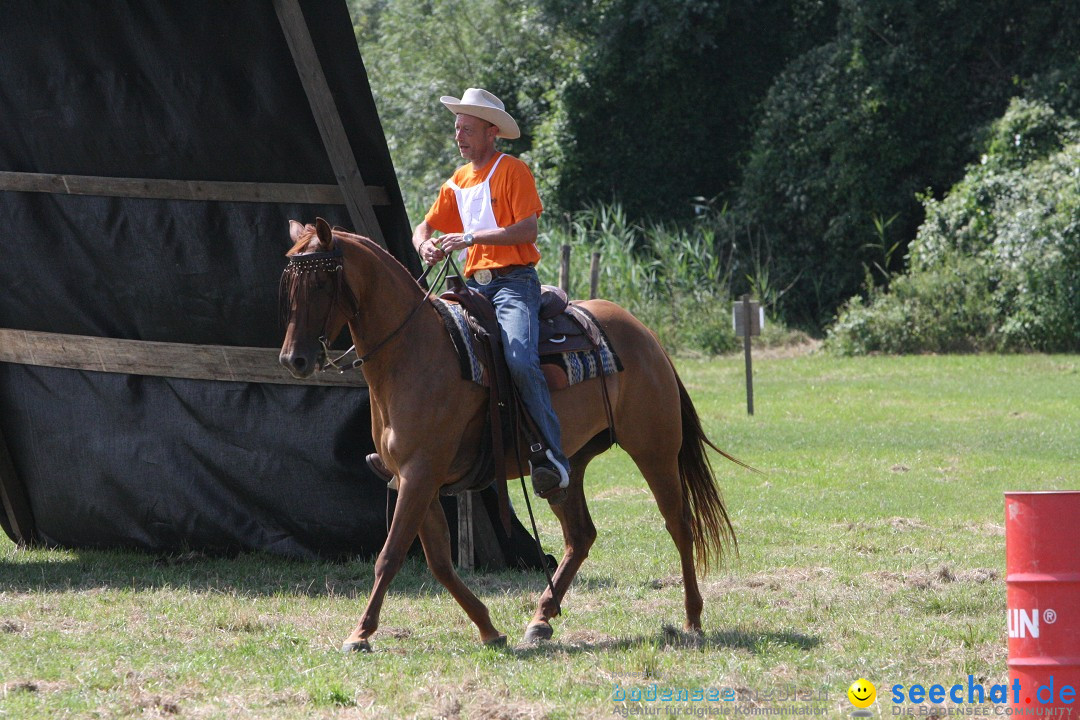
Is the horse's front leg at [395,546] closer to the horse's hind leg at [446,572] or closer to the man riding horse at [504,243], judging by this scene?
the horse's hind leg at [446,572]

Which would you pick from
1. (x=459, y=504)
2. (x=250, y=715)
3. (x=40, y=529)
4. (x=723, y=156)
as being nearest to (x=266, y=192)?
(x=459, y=504)

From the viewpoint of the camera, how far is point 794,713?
5.12 meters

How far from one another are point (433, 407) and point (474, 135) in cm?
148

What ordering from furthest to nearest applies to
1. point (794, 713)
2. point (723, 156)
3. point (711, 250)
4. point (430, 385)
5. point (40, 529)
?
point (723, 156), point (711, 250), point (40, 529), point (430, 385), point (794, 713)

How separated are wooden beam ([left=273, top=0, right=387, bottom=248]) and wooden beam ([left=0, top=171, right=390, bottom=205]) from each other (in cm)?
14

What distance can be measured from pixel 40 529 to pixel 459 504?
140 inches

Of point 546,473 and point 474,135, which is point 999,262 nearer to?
point 474,135

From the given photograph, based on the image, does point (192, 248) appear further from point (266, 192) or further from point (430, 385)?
point (430, 385)

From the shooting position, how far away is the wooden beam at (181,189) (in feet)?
28.1

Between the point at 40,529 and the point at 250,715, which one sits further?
the point at 40,529

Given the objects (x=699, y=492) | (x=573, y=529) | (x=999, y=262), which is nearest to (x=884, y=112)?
(x=999, y=262)

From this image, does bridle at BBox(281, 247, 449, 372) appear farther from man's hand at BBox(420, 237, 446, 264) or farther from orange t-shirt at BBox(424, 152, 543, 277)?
orange t-shirt at BBox(424, 152, 543, 277)

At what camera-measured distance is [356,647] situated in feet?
20.4

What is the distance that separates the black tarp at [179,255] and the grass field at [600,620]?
0.45 metres
